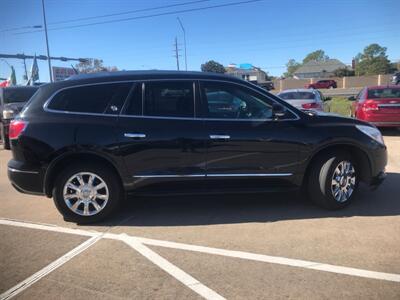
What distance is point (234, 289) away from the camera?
3.62m

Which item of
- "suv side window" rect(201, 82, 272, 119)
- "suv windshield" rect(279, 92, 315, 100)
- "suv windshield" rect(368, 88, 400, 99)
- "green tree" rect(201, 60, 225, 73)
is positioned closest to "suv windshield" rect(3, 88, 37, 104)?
"suv windshield" rect(279, 92, 315, 100)

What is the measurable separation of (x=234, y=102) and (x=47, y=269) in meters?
2.92

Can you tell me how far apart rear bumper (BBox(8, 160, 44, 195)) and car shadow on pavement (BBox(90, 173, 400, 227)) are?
97 centimetres

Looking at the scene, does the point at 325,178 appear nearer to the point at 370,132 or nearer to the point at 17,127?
the point at 370,132

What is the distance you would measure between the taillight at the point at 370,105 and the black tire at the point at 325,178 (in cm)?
720

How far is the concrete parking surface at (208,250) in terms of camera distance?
12.0 feet

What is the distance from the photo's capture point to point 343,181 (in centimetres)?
566

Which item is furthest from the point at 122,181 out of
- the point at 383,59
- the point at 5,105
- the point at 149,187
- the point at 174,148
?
the point at 383,59

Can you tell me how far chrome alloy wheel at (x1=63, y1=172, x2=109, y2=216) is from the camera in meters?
5.27

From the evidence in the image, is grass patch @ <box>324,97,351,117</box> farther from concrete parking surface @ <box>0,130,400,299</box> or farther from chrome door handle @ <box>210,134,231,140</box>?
chrome door handle @ <box>210,134,231,140</box>

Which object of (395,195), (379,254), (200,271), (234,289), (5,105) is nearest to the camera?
(234,289)

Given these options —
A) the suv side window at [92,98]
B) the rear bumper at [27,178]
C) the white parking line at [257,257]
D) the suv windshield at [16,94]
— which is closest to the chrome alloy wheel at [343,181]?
the white parking line at [257,257]

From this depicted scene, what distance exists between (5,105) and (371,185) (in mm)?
10524

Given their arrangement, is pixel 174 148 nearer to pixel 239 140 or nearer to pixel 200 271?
pixel 239 140
